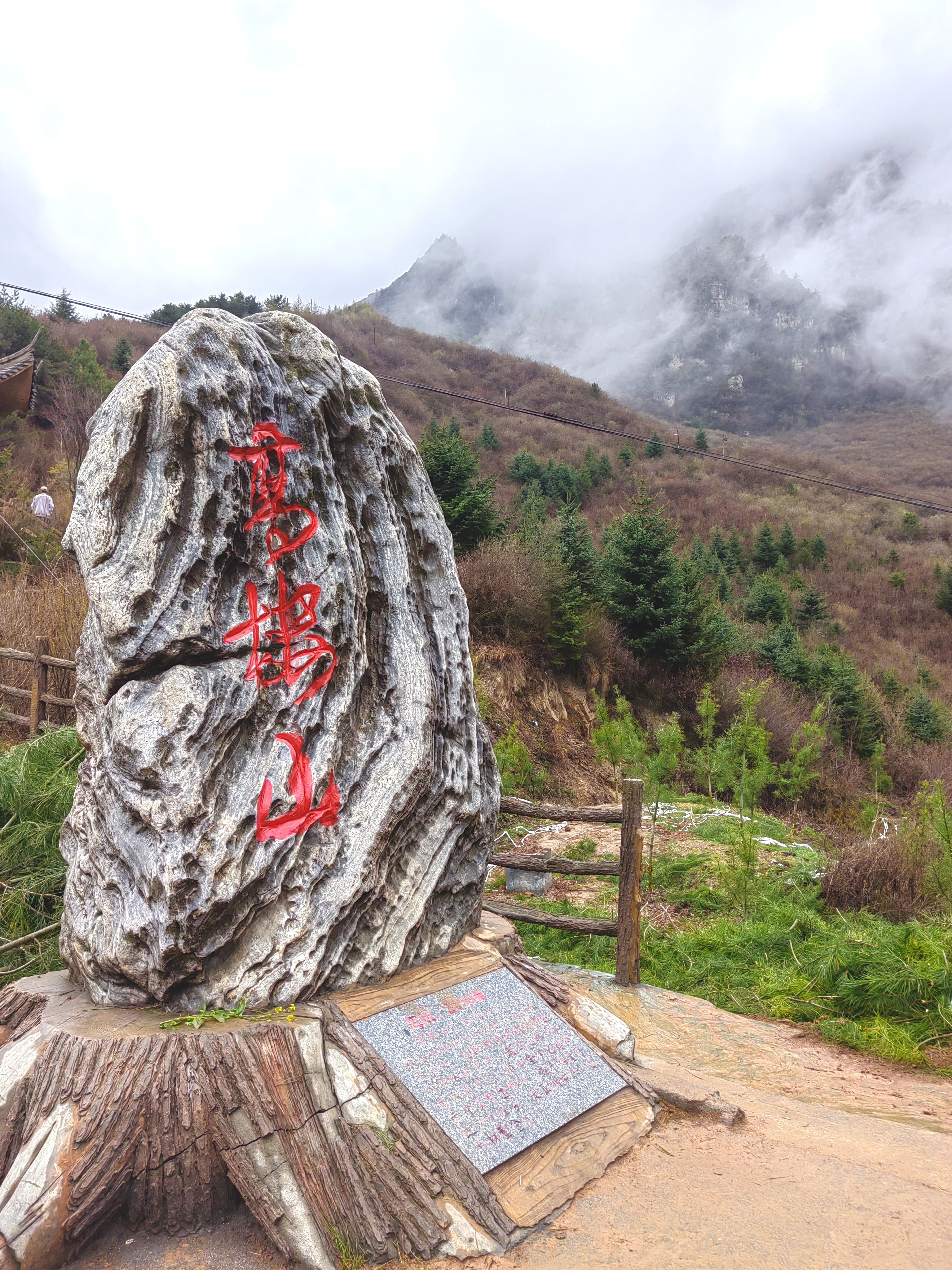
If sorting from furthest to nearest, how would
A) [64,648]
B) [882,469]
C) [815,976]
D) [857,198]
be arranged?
[857,198] → [882,469] → [64,648] → [815,976]

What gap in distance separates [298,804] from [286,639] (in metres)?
0.61

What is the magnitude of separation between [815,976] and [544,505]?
17.3 m

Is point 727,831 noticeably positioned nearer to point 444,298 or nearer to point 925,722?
point 925,722

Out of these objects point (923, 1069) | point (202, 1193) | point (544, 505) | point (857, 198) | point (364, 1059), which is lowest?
point (923, 1069)

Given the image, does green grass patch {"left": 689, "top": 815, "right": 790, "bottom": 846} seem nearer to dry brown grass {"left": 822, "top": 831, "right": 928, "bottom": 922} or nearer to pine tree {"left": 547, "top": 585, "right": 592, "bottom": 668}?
dry brown grass {"left": 822, "top": 831, "right": 928, "bottom": 922}

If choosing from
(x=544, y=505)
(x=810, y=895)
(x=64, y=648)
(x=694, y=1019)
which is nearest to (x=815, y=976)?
(x=694, y=1019)

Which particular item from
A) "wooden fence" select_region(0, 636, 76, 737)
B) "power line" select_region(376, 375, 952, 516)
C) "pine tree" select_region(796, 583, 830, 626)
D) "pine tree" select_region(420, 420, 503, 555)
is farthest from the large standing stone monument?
"pine tree" select_region(796, 583, 830, 626)

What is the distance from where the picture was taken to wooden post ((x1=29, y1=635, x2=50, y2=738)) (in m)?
7.04

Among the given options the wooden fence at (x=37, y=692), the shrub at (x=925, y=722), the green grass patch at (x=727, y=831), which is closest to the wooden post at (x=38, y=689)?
the wooden fence at (x=37, y=692)

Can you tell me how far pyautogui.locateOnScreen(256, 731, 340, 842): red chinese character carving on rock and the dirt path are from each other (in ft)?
3.61

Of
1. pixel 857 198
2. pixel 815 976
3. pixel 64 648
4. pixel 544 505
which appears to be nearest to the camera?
pixel 815 976

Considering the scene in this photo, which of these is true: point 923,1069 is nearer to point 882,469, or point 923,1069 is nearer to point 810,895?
point 810,895

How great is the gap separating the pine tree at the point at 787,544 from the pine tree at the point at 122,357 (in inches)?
844

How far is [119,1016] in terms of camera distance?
248 cm
